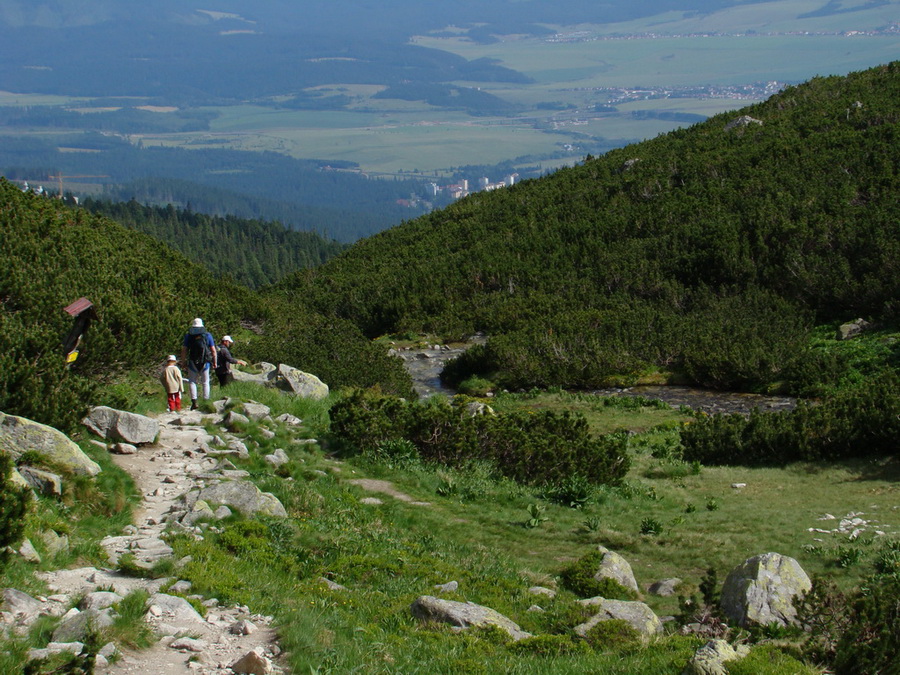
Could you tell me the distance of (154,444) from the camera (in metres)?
12.2

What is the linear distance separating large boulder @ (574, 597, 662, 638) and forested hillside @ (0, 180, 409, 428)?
6.77 m

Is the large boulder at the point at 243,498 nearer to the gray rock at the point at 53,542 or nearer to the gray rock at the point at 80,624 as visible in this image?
the gray rock at the point at 53,542

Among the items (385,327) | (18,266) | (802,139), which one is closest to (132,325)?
(18,266)

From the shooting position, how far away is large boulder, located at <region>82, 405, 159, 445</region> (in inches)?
466

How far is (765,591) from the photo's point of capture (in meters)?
8.19

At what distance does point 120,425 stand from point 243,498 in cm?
280

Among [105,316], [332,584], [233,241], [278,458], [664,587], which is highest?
[233,241]

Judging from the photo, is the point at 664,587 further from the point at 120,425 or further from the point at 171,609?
the point at 120,425

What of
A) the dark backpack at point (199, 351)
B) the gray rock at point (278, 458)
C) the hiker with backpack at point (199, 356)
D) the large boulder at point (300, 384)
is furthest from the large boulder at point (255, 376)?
the gray rock at point (278, 458)

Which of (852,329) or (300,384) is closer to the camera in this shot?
(300,384)

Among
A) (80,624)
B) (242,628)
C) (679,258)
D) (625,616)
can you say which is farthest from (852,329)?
(80,624)

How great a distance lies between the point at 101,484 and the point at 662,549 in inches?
251

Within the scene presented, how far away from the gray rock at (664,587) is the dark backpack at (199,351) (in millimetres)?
8979

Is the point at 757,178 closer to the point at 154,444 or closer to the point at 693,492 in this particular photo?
the point at 693,492
